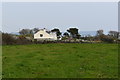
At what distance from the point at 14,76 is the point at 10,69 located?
4.52 ft

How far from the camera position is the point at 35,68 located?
9.69m

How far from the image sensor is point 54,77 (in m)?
8.06

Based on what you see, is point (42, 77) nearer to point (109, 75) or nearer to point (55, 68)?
point (55, 68)

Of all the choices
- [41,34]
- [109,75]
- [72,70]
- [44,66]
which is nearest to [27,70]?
[44,66]

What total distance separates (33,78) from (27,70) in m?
1.52

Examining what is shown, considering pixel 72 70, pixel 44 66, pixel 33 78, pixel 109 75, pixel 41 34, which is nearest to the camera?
pixel 33 78

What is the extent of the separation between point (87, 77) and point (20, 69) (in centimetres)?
281

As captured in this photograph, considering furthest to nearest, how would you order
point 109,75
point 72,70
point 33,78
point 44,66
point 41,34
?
point 41,34, point 44,66, point 72,70, point 109,75, point 33,78

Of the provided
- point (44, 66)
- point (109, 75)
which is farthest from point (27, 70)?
point (109, 75)

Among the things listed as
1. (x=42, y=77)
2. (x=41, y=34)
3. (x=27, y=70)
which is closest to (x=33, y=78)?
(x=42, y=77)

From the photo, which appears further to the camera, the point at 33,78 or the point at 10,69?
the point at 10,69

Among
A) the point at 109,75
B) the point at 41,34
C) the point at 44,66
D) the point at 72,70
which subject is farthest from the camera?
the point at 41,34

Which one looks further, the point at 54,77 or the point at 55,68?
the point at 55,68

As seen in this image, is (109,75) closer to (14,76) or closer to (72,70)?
(72,70)
